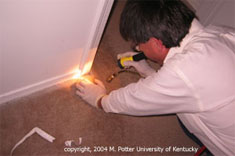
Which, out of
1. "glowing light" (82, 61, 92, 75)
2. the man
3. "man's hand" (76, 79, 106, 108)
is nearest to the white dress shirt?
the man

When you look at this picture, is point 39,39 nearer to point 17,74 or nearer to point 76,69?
point 17,74

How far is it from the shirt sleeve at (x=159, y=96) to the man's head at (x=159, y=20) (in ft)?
0.45

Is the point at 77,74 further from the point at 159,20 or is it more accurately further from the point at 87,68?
the point at 159,20

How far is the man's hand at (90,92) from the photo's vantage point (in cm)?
117

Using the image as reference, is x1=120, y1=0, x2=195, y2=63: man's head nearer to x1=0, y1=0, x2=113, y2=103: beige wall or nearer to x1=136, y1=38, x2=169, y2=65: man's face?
x1=136, y1=38, x2=169, y2=65: man's face

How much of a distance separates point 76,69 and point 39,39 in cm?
50

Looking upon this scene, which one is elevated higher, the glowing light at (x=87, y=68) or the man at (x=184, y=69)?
the man at (x=184, y=69)

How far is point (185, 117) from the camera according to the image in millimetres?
958

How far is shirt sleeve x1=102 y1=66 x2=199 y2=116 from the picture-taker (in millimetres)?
725

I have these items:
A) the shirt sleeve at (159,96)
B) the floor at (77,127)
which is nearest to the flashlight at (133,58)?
the floor at (77,127)

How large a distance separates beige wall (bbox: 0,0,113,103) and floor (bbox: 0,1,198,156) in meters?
0.11

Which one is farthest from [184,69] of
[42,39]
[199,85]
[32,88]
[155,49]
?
[32,88]

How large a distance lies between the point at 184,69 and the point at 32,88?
873 millimetres

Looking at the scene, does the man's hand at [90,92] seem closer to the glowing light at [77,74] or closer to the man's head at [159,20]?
the glowing light at [77,74]
